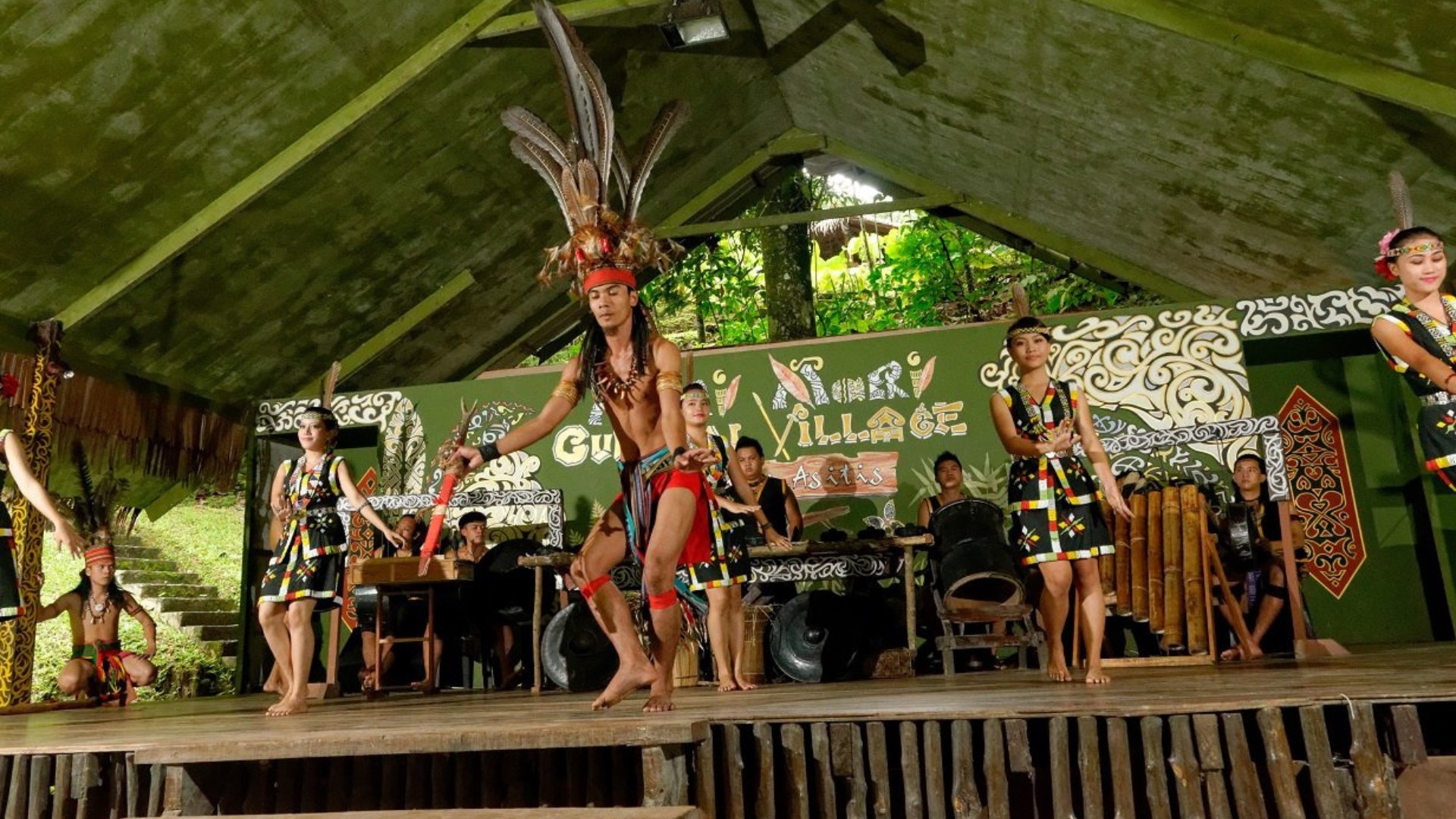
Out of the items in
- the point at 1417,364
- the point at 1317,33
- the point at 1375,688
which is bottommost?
the point at 1375,688

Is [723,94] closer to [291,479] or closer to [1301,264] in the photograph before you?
[1301,264]

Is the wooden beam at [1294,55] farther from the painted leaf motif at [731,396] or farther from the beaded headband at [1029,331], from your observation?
the painted leaf motif at [731,396]

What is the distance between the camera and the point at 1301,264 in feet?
28.8

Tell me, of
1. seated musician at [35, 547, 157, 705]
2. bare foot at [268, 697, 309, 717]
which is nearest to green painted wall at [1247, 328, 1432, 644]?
bare foot at [268, 697, 309, 717]

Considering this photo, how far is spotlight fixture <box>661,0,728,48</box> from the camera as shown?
309 inches

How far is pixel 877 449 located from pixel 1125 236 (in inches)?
116

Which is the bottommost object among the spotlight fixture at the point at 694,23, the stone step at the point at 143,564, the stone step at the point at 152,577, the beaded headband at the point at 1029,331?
the stone step at the point at 152,577

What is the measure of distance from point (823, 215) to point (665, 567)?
23.5 ft

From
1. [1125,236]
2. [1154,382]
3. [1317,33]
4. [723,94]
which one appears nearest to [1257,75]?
[1317,33]

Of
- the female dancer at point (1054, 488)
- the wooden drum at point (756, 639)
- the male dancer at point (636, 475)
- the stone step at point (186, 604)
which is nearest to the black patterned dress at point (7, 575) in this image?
the male dancer at point (636, 475)

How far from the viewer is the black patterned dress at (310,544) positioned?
5.20m

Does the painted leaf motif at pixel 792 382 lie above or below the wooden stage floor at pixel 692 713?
above

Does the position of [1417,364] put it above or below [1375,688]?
above

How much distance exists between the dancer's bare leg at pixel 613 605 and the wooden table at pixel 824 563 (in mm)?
3286
